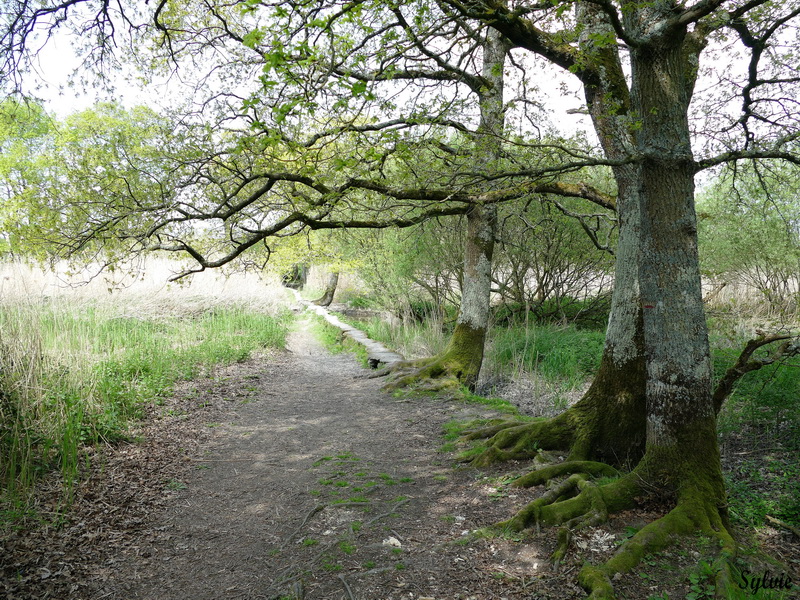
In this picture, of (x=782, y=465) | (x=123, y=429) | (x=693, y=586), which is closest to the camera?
(x=693, y=586)

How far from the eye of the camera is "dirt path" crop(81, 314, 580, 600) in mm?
2984

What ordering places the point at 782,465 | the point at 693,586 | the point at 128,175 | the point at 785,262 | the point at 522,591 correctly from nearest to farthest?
the point at 693,586, the point at 522,591, the point at 782,465, the point at 128,175, the point at 785,262

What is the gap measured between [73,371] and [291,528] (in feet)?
9.06

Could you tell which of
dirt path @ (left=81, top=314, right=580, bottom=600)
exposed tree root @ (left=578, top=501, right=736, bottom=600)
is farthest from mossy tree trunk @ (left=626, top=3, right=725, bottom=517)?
dirt path @ (left=81, top=314, right=580, bottom=600)

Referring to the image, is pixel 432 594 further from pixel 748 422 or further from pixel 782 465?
pixel 748 422

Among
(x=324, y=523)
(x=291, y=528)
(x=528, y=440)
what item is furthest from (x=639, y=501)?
(x=291, y=528)

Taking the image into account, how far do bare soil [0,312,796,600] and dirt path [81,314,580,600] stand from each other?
0.01m

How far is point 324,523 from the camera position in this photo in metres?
3.84

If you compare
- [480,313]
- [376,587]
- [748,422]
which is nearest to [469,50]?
[480,313]

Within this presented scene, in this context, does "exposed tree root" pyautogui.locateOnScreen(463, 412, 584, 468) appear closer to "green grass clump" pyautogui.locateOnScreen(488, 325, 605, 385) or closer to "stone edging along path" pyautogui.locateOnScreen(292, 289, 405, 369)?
"green grass clump" pyautogui.locateOnScreen(488, 325, 605, 385)

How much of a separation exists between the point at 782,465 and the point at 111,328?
9474 millimetres

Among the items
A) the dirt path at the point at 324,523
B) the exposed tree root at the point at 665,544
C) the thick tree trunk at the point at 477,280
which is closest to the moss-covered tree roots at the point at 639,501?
the exposed tree root at the point at 665,544

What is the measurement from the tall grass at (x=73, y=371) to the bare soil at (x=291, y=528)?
0.27m

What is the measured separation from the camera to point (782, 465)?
13.1ft
